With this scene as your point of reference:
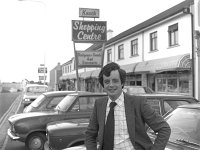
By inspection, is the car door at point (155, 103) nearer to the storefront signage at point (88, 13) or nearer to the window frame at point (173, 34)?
the storefront signage at point (88, 13)

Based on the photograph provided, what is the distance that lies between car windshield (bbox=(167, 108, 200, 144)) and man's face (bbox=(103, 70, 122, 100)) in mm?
1252

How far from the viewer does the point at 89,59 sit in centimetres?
1652

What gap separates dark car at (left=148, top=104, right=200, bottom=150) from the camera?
10.9 ft

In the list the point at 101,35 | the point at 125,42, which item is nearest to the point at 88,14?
the point at 101,35

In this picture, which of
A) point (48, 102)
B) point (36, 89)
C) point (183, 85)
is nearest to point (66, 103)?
point (48, 102)

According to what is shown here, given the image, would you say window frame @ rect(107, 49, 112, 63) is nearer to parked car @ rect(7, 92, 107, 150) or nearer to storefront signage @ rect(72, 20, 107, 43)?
storefront signage @ rect(72, 20, 107, 43)

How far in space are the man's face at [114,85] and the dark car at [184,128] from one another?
105 cm

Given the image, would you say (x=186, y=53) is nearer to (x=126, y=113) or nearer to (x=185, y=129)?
(x=185, y=129)

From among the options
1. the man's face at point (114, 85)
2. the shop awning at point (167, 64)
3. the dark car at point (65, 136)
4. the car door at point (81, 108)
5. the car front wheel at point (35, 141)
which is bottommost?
the car front wheel at point (35, 141)

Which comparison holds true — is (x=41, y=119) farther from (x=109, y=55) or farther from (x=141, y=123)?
(x=109, y=55)

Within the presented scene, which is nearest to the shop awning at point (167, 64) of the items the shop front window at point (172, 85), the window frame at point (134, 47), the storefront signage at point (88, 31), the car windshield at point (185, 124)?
the shop front window at point (172, 85)

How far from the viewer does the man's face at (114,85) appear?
264cm

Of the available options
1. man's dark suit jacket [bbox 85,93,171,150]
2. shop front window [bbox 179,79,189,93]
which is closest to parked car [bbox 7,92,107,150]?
man's dark suit jacket [bbox 85,93,171,150]

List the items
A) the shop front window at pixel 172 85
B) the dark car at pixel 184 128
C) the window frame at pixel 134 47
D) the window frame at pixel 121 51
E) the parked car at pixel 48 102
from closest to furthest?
1. the dark car at pixel 184 128
2. the parked car at pixel 48 102
3. the shop front window at pixel 172 85
4. the window frame at pixel 134 47
5. the window frame at pixel 121 51
